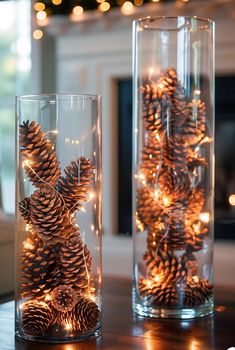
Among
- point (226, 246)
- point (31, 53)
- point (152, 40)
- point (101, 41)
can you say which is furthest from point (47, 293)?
point (31, 53)

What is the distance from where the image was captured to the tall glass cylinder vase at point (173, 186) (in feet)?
2.89

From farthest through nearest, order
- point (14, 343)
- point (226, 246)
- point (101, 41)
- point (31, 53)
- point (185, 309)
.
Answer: point (31, 53)
point (101, 41)
point (226, 246)
point (185, 309)
point (14, 343)

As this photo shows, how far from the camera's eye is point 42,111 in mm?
767

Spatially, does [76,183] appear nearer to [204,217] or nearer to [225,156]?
[204,217]

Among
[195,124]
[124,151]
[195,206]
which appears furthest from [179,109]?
[124,151]

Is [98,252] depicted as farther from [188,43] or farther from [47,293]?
→ [188,43]

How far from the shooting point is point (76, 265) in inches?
29.7

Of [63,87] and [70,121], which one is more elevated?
[63,87]

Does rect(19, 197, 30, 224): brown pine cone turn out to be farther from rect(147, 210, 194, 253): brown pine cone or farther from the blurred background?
the blurred background

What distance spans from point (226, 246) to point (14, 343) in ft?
6.98

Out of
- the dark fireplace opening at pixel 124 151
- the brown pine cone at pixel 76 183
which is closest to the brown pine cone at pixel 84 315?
the brown pine cone at pixel 76 183

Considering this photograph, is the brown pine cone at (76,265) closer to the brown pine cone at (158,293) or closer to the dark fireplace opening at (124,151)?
the brown pine cone at (158,293)

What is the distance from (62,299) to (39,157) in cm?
17

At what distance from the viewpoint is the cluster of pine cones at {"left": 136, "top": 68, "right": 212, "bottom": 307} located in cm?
88
